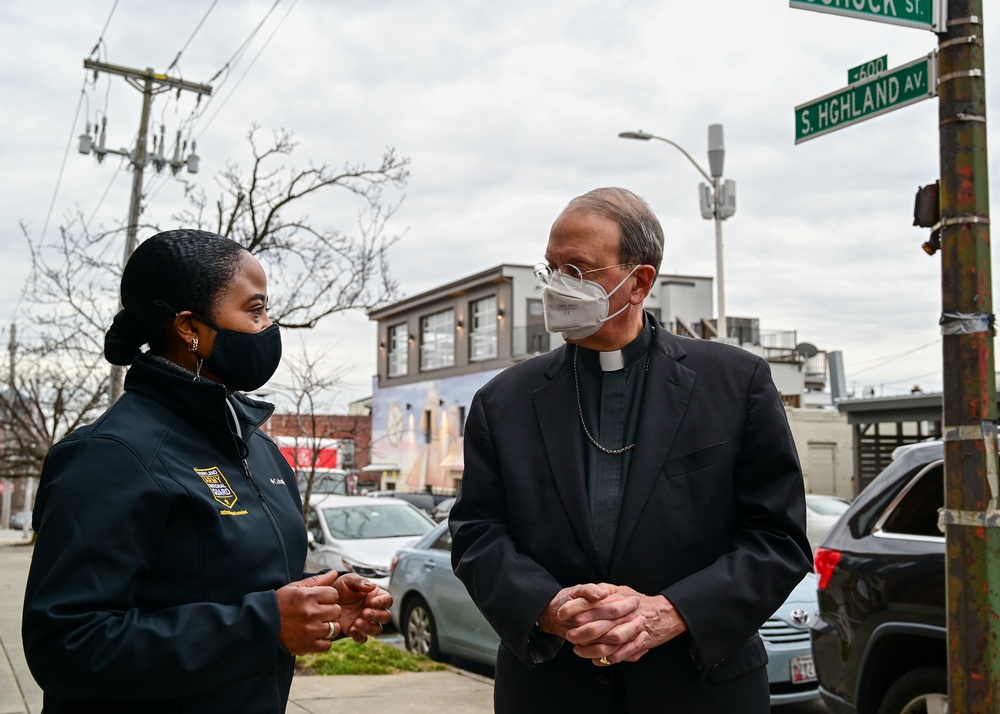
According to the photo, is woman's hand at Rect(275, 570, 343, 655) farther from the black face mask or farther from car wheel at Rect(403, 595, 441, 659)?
car wheel at Rect(403, 595, 441, 659)

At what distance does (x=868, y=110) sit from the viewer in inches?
163

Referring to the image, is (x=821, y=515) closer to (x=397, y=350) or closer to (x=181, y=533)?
(x=181, y=533)

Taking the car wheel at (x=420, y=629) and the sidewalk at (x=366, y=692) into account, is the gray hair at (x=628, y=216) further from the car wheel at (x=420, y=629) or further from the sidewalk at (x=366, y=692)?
the car wheel at (x=420, y=629)

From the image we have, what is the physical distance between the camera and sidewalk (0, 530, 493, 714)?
21.6ft

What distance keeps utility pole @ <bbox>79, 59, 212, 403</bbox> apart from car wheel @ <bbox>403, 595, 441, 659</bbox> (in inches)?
330

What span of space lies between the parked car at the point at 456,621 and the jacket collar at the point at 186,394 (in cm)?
524

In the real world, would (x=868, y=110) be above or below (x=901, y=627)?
above

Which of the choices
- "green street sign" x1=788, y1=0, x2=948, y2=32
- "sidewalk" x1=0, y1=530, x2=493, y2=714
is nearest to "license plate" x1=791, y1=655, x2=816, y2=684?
"sidewalk" x1=0, y1=530, x2=493, y2=714

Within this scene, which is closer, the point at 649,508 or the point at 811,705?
the point at 649,508

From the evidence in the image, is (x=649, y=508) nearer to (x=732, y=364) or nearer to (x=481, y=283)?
(x=732, y=364)

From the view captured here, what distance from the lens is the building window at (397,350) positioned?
48.2 metres

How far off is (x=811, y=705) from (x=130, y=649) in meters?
6.79

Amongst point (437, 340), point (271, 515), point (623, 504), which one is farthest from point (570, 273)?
point (437, 340)

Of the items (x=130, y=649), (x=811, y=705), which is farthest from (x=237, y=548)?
(x=811, y=705)
